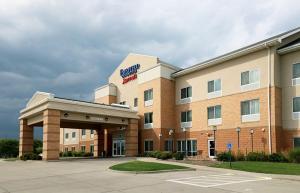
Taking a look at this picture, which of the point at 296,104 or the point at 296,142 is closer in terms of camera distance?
the point at 296,142

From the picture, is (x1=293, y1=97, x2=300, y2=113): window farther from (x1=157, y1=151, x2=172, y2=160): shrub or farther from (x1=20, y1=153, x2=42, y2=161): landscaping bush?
(x1=20, y1=153, x2=42, y2=161): landscaping bush

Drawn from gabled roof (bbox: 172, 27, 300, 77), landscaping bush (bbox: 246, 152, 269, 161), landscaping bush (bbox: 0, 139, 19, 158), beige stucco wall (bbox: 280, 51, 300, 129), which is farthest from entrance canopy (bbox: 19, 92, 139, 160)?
landscaping bush (bbox: 0, 139, 19, 158)

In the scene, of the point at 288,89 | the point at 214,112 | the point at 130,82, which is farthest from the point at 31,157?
the point at 288,89

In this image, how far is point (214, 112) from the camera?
37.8 meters

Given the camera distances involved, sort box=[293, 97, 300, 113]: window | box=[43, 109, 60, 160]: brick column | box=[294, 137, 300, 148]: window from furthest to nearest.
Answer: box=[43, 109, 60, 160]: brick column, box=[293, 97, 300, 113]: window, box=[294, 137, 300, 148]: window

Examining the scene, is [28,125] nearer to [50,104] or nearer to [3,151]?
[50,104]

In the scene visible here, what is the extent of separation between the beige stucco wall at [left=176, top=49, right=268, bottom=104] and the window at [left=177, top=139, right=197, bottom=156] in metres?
4.66

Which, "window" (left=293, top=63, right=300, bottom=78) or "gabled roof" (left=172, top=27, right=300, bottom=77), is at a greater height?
"gabled roof" (left=172, top=27, right=300, bottom=77)

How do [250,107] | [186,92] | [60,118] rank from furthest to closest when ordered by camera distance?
[186,92]
[60,118]
[250,107]

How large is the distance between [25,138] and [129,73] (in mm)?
15888

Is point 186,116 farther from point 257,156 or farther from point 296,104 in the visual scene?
point 296,104

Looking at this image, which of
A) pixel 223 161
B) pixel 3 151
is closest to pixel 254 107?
pixel 223 161

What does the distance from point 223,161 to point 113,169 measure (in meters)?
10.8

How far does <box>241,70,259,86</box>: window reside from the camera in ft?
110
